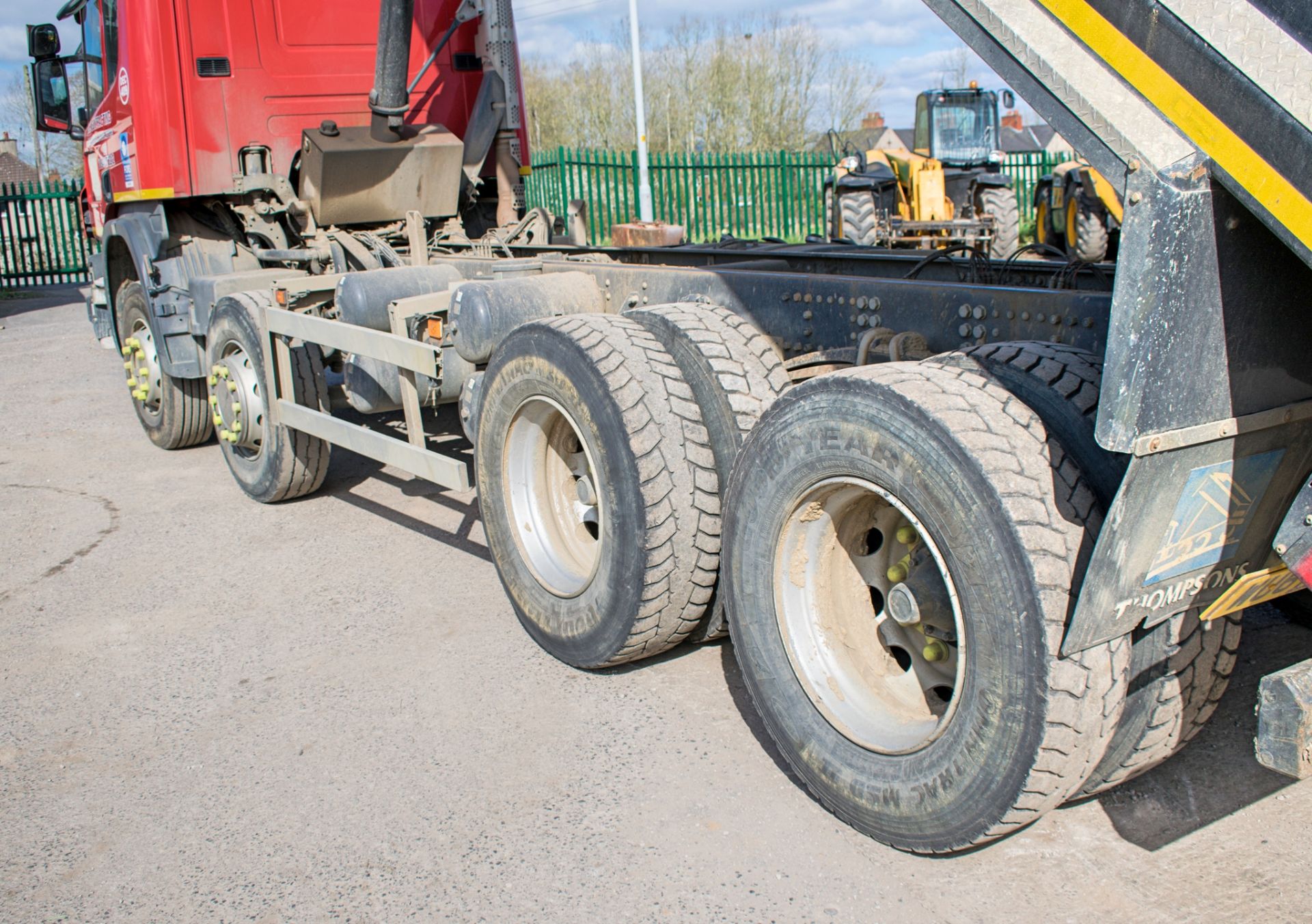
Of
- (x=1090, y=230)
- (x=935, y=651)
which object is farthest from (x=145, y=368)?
(x=1090, y=230)

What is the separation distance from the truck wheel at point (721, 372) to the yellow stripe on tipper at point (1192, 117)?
4.79 ft

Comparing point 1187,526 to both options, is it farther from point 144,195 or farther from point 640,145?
point 640,145

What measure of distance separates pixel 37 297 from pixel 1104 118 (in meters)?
22.6

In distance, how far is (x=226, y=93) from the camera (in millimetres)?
6555

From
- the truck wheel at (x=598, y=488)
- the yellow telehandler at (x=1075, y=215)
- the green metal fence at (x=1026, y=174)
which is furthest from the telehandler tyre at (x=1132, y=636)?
the green metal fence at (x=1026, y=174)

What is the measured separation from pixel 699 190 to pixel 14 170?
35.4 m

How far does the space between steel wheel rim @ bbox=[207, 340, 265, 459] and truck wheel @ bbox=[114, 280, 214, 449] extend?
1.23m

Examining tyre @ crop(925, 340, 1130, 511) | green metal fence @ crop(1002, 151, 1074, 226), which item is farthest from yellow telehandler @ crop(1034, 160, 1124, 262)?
tyre @ crop(925, 340, 1130, 511)

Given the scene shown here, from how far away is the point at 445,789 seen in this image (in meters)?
3.17

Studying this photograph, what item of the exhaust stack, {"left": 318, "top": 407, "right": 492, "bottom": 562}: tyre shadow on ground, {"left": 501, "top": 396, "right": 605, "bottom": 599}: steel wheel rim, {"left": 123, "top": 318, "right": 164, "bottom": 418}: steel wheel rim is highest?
the exhaust stack

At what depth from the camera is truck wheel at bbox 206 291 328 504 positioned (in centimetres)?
564

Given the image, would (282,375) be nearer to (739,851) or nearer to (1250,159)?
(739,851)

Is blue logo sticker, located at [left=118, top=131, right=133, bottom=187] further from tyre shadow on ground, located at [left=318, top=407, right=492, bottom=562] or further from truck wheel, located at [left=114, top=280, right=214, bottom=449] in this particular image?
tyre shadow on ground, located at [left=318, top=407, right=492, bottom=562]

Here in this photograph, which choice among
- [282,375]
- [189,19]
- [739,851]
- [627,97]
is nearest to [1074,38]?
[739,851]
